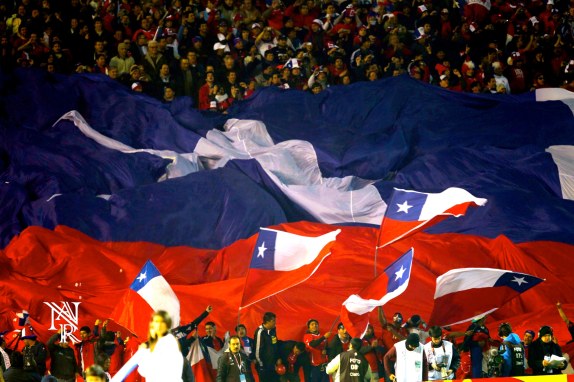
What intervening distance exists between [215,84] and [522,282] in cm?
723

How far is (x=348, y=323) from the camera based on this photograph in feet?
42.8

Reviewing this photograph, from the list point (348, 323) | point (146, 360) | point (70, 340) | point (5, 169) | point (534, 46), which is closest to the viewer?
point (146, 360)

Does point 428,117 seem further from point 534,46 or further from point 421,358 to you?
point 421,358

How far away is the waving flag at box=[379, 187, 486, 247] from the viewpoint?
1339 centimetres

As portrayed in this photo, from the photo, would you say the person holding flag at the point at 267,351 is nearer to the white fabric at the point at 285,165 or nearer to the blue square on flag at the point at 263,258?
the blue square on flag at the point at 263,258

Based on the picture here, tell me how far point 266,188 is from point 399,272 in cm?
543

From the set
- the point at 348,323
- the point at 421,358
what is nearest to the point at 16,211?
the point at 348,323

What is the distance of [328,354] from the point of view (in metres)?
13.3

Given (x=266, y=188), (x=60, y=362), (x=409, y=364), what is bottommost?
(x=266, y=188)

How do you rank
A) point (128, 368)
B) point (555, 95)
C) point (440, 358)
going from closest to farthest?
point (128, 368) < point (440, 358) < point (555, 95)

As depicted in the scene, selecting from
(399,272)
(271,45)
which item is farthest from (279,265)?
(271,45)

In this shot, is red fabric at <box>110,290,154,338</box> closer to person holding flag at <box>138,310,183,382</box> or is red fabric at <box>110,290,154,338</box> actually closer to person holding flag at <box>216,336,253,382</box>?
person holding flag at <box>216,336,253,382</box>

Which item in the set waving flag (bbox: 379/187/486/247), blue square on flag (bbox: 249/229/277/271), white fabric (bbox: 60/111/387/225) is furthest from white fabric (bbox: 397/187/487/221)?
white fabric (bbox: 60/111/387/225)

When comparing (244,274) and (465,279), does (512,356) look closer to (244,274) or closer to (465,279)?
(465,279)
